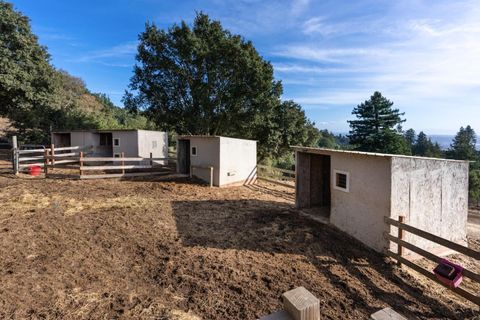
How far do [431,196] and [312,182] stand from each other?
3724 mm

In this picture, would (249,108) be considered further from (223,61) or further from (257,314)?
(257,314)

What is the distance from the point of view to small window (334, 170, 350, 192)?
7.31 meters

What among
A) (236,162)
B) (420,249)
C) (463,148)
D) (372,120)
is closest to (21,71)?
(236,162)

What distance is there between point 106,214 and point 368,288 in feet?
24.1

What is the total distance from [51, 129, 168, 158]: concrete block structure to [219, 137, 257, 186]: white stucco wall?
713cm

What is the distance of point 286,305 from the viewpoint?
1.58 m

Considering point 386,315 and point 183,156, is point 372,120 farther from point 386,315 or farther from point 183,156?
point 386,315

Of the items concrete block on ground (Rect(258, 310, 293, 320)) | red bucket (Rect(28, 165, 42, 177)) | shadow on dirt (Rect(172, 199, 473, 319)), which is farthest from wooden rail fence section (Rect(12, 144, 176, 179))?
concrete block on ground (Rect(258, 310, 293, 320))

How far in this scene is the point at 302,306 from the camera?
4.86 feet

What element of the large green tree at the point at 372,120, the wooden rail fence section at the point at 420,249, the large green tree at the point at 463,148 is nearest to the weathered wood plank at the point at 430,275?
the wooden rail fence section at the point at 420,249

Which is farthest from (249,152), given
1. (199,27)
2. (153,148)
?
(199,27)

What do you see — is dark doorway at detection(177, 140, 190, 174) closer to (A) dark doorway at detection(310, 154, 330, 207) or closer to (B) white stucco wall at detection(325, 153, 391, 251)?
(A) dark doorway at detection(310, 154, 330, 207)

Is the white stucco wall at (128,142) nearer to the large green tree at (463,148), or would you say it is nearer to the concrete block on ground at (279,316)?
the concrete block on ground at (279,316)

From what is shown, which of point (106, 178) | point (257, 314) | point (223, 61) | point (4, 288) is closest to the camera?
point (257, 314)
